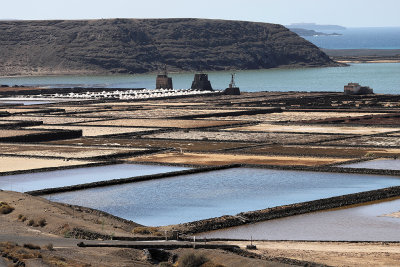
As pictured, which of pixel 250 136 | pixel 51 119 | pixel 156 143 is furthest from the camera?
pixel 51 119

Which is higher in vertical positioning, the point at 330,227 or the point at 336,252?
the point at 336,252

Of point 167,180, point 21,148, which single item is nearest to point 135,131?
point 21,148

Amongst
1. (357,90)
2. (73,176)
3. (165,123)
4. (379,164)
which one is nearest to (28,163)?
(73,176)

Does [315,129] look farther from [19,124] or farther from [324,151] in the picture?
[19,124]

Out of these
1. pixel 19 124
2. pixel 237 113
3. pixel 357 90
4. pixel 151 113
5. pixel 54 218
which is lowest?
pixel 151 113

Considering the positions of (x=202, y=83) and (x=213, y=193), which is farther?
(x=202, y=83)

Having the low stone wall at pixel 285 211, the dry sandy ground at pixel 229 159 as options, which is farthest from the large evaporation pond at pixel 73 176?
the low stone wall at pixel 285 211

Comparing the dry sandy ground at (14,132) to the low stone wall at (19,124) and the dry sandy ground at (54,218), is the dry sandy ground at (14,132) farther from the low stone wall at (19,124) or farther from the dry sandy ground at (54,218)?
the dry sandy ground at (54,218)
